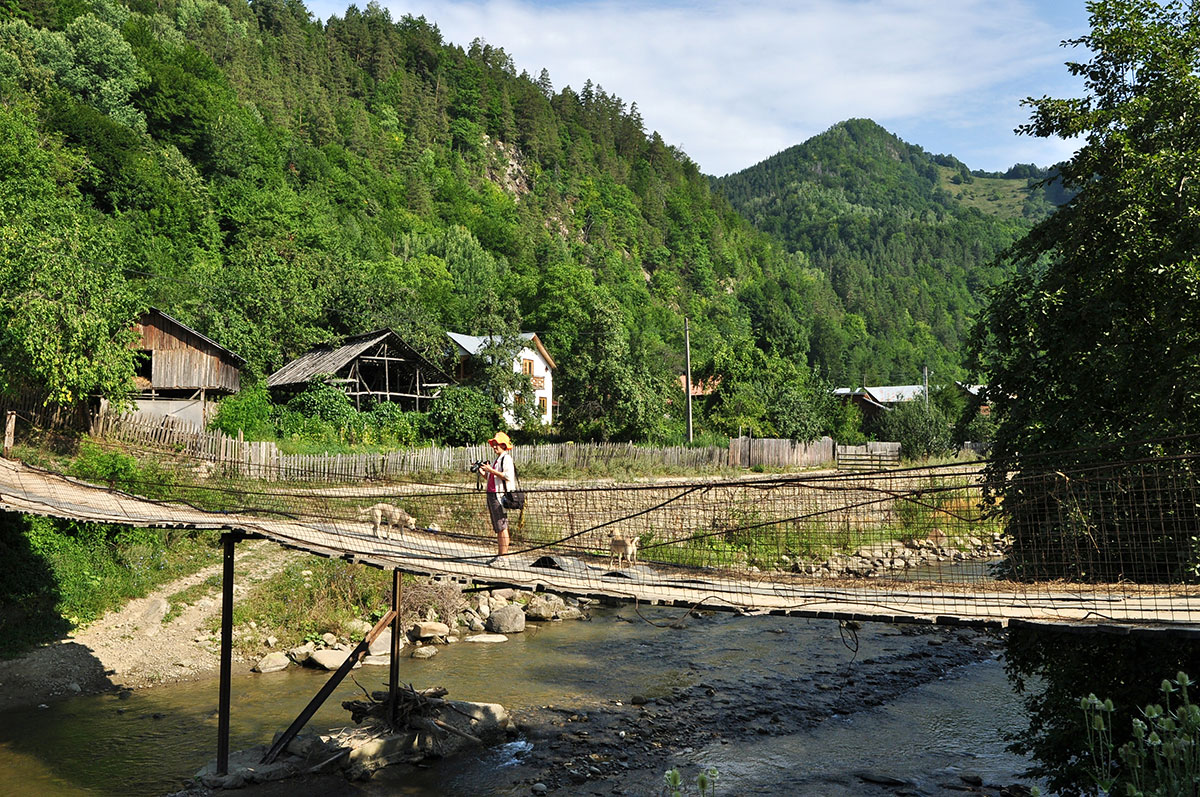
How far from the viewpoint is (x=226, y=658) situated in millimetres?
9359

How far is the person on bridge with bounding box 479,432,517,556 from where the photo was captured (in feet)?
29.0

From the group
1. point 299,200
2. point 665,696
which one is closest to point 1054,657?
point 665,696

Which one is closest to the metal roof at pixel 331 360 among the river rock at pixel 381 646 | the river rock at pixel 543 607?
the river rock at pixel 543 607

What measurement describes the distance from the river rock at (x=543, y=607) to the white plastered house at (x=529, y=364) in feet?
49.3

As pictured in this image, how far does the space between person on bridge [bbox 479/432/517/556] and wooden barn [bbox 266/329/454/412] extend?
19915 mm

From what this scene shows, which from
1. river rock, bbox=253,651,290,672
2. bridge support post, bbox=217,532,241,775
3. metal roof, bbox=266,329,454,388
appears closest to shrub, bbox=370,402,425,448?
metal roof, bbox=266,329,454,388

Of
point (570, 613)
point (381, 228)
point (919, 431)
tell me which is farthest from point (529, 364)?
point (381, 228)

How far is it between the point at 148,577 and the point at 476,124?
3441 inches

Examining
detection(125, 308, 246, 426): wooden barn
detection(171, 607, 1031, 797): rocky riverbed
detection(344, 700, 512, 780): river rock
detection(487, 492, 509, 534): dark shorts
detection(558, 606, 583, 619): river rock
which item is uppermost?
detection(125, 308, 246, 426): wooden barn

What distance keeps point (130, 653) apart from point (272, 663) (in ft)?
7.09

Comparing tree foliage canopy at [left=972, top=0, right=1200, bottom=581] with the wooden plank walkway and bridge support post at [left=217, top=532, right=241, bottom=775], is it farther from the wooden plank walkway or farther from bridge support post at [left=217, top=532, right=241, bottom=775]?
bridge support post at [left=217, top=532, right=241, bottom=775]

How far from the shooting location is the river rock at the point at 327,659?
519 inches

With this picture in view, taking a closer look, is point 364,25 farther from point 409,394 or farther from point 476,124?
point 409,394

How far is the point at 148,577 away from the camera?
47.9ft
